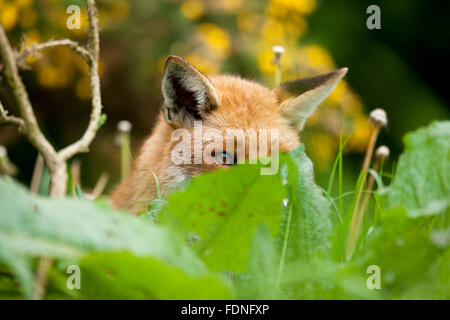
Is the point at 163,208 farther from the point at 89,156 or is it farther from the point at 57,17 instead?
the point at 89,156

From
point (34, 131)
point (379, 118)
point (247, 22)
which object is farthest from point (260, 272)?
point (247, 22)

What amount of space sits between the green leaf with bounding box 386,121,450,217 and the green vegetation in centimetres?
2

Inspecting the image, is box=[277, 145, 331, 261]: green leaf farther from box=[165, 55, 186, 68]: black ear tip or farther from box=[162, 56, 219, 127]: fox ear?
box=[162, 56, 219, 127]: fox ear

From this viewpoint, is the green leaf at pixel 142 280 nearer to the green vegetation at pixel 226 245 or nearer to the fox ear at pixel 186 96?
the green vegetation at pixel 226 245

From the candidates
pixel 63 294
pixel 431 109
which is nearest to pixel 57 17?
pixel 431 109

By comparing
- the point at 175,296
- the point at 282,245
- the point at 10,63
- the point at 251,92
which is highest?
the point at 251,92

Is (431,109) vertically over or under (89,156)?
over

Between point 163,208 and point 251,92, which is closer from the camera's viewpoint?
point 163,208

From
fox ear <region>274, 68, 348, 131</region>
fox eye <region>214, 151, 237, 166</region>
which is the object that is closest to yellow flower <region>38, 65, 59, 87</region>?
fox ear <region>274, 68, 348, 131</region>

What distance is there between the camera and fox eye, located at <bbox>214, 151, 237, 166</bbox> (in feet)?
8.65

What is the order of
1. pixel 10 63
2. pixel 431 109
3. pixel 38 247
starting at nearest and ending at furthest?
pixel 38 247
pixel 10 63
pixel 431 109

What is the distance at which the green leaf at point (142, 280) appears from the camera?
976 millimetres

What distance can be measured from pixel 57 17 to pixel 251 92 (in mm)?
3527

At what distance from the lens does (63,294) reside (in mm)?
1159
